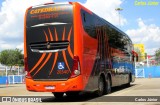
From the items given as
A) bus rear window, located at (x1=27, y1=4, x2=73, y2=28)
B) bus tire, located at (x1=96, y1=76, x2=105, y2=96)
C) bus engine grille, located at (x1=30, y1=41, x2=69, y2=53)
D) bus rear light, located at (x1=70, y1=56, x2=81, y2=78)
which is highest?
bus rear window, located at (x1=27, y1=4, x2=73, y2=28)

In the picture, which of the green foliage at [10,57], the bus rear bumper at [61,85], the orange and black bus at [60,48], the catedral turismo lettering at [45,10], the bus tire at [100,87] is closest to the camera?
the bus rear bumper at [61,85]

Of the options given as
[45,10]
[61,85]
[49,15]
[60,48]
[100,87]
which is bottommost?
[100,87]

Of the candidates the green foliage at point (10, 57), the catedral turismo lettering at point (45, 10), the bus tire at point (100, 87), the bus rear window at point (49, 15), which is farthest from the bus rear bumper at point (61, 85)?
the green foliage at point (10, 57)

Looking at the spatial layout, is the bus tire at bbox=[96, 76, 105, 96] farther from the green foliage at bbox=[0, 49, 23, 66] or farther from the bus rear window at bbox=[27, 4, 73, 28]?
the green foliage at bbox=[0, 49, 23, 66]

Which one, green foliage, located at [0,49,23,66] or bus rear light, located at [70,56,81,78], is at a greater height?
green foliage, located at [0,49,23,66]

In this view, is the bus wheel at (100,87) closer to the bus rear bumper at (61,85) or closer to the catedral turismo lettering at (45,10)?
the bus rear bumper at (61,85)

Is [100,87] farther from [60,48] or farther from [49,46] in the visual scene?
[49,46]

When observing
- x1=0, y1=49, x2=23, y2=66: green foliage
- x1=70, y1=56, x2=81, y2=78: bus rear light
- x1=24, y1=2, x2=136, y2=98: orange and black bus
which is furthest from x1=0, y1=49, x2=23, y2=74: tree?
x1=70, y1=56, x2=81, y2=78: bus rear light

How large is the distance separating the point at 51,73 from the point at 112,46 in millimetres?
6206

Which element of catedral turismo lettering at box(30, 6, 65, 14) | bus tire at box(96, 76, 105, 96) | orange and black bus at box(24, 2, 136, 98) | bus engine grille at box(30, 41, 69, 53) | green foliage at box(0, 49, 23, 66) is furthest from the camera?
green foliage at box(0, 49, 23, 66)

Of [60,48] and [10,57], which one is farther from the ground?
[10,57]

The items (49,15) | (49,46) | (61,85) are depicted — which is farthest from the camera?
(49,15)

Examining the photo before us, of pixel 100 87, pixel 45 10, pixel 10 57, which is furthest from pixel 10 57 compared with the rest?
pixel 45 10

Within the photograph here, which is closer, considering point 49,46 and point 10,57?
point 49,46
